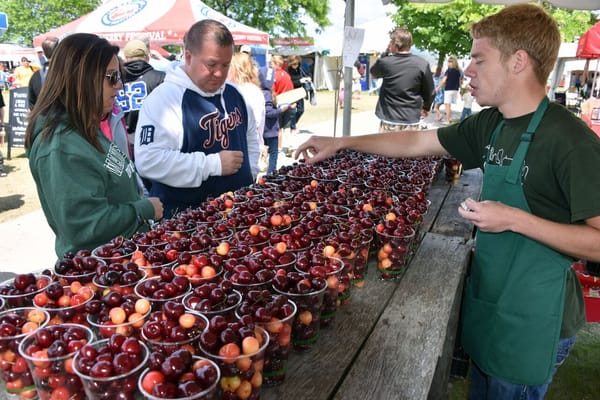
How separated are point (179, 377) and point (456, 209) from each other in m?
3.02

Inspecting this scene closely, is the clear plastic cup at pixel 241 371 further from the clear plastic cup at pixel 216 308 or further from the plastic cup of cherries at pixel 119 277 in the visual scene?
the plastic cup of cherries at pixel 119 277

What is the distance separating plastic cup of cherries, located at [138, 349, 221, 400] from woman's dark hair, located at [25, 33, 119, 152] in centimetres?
168

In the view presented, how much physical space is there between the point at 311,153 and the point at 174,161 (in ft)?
3.12

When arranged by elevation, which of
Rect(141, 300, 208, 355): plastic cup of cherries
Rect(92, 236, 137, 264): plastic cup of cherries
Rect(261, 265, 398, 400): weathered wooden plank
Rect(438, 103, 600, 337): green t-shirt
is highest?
Rect(438, 103, 600, 337): green t-shirt

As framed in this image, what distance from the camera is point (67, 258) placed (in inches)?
70.1

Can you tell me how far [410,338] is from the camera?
173 centimetres

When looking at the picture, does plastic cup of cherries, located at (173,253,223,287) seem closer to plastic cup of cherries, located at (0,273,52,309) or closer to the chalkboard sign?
plastic cup of cherries, located at (0,273,52,309)

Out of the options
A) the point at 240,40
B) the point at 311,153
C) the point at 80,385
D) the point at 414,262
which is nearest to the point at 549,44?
the point at 414,262

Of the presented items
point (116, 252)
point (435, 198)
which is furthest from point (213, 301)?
point (435, 198)

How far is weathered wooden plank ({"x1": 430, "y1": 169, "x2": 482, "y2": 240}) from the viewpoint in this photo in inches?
126

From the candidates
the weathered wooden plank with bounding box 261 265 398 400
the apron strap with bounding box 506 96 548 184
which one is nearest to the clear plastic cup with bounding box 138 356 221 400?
the weathered wooden plank with bounding box 261 265 398 400

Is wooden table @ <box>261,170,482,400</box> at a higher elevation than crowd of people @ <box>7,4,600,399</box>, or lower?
lower

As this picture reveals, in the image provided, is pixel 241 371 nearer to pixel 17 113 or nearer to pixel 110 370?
pixel 110 370

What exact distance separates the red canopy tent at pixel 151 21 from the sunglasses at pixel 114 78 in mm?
8034
